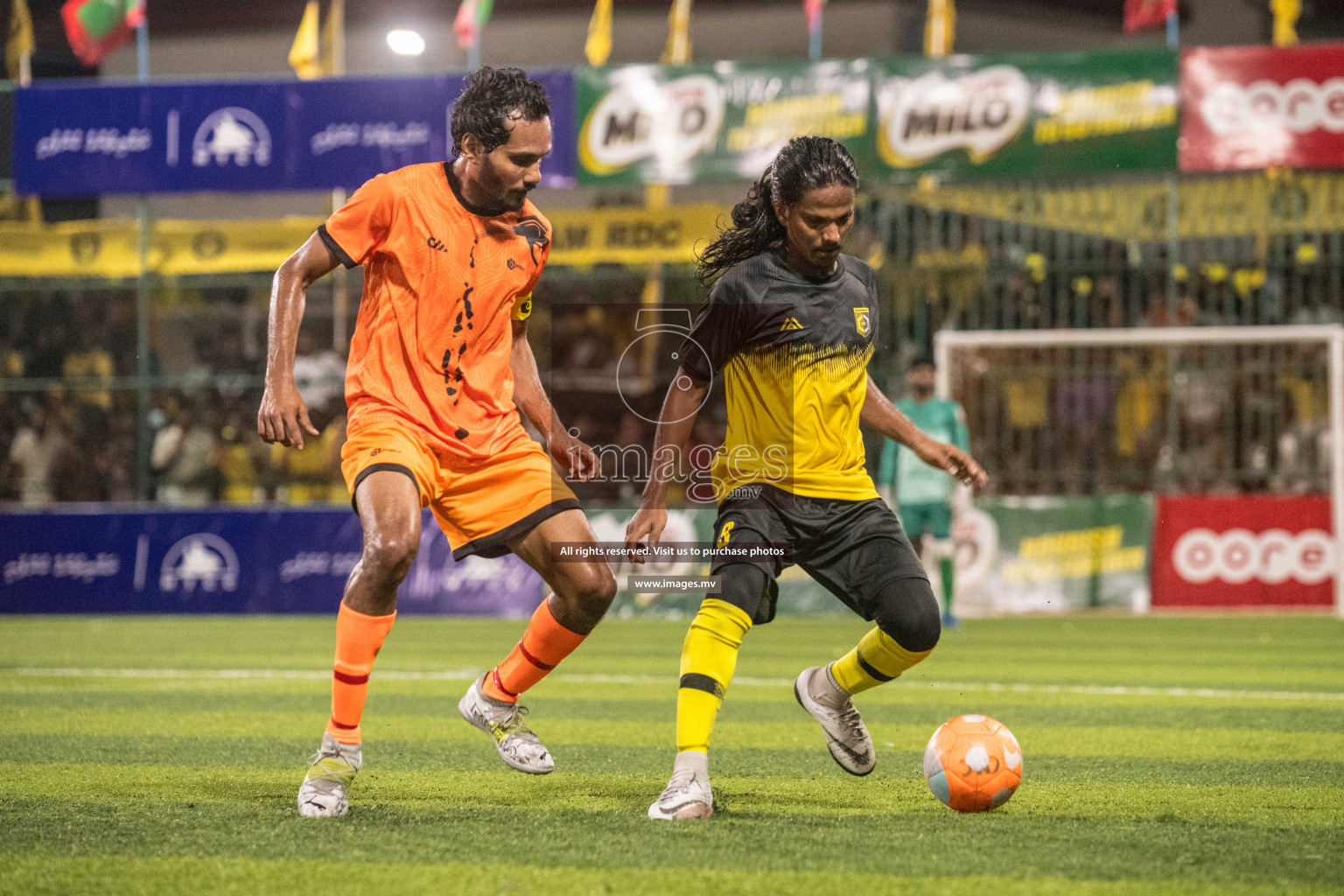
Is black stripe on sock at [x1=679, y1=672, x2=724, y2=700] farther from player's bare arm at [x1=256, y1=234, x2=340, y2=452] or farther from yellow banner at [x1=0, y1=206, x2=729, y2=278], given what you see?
yellow banner at [x1=0, y1=206, x2=729, y2=278]

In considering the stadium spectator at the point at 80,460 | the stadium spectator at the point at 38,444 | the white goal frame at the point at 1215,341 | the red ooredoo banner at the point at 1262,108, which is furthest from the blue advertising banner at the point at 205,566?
the red ooredoo banner at the point at 1262,108

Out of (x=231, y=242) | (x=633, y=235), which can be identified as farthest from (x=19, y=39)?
(x=633, y=235)

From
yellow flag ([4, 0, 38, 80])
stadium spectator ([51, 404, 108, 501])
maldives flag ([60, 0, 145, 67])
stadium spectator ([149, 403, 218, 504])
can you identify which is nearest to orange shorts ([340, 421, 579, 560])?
stadium spectator ([149, 403, 218, 504])

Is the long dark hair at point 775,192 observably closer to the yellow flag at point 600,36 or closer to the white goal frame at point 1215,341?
the white goal frame at point 1215,341

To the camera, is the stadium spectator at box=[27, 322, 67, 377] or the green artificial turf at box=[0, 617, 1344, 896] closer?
the green artificial turf at box=[0, 617, 1344, 896]

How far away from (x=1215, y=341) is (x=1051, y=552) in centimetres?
258

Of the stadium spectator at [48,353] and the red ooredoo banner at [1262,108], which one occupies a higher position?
the red ooredoo banner at [1262,108]

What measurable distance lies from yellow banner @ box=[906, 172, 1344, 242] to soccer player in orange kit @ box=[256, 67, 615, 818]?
33.0 feet

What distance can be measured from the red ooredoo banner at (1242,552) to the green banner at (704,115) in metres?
4.69

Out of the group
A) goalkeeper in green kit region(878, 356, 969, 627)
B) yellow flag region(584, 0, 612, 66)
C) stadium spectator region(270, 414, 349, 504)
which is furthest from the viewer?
yellow flag region(584, 0, 612, 66)

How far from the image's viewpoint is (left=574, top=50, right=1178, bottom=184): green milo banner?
46.7 feet

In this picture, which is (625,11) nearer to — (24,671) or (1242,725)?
(24,671)

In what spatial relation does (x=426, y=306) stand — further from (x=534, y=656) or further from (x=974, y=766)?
(x=974, y=766)

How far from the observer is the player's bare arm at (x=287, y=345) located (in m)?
4.37
